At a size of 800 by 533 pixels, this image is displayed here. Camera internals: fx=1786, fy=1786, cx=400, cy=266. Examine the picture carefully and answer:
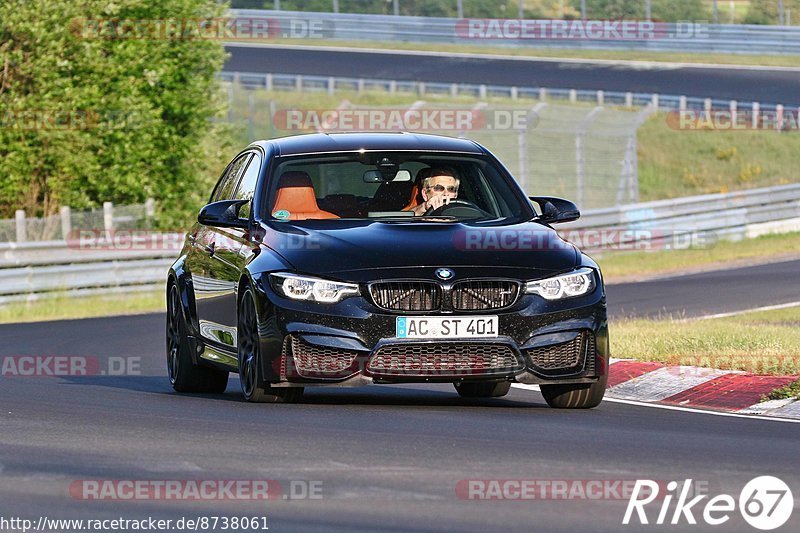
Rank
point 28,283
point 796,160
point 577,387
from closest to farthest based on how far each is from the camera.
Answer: point 577,387
point 28,283
point 796,160

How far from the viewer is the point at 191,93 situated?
117ft

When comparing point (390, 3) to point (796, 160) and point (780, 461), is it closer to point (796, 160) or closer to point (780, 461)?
point (796, 160)

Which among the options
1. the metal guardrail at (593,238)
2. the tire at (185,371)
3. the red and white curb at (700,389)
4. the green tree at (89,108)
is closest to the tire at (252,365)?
the tire at (185,371)

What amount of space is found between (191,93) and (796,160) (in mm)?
17578

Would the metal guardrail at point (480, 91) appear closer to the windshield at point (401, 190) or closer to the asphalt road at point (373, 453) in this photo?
the windshield at point (401, 190)

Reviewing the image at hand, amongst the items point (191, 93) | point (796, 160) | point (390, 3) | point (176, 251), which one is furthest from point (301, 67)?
point (176, 251)

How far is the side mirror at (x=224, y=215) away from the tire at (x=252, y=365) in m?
0.63

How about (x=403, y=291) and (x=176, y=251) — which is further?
(x=176, y=251)

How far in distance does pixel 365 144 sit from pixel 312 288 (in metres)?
1.84

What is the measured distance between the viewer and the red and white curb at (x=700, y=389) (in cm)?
1100

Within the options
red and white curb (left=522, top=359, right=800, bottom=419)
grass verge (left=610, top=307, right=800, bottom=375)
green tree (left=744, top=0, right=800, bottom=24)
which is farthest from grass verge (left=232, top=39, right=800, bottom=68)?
red and white curb (left=522, top=359, right=800, bottom=419)

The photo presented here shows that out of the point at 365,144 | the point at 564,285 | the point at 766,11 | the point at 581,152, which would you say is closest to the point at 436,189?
the point at 365,144

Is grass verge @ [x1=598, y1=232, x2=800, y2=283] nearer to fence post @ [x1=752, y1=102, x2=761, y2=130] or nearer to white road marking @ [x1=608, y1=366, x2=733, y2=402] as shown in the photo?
fence post @ [x1=752, y1=102, x2=761, y2=130]

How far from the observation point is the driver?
11398 millimetres
